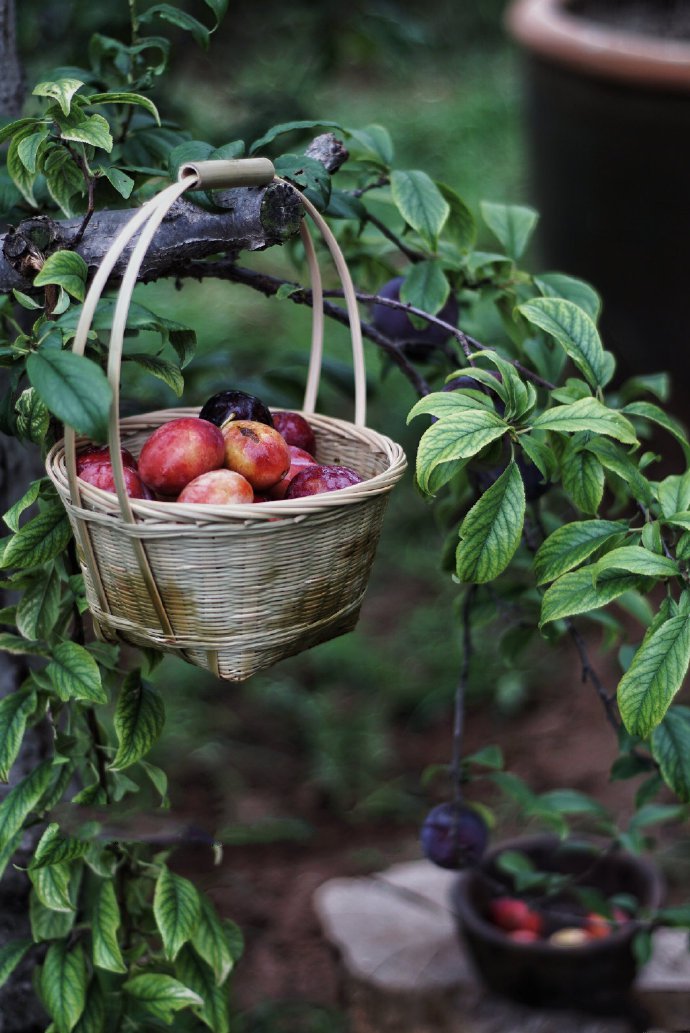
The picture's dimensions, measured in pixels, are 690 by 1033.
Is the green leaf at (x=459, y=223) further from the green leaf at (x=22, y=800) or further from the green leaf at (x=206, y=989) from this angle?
the green leaf at (x=206, y=989)

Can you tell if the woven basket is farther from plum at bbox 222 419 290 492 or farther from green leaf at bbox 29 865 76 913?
green leaf at bbox 29 865 76 913

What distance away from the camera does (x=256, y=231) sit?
3.62 feet

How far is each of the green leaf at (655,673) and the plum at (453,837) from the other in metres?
0.57

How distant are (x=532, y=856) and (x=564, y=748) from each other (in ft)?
2.03

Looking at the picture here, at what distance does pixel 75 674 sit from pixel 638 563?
0.54 meters

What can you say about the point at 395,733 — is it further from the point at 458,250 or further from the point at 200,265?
the point at 200,265

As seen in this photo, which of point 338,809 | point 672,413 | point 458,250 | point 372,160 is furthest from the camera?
point 672,413

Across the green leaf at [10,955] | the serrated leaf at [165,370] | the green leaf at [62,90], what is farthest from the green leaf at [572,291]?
the green leaf at [10,955]

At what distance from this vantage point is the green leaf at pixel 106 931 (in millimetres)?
1206

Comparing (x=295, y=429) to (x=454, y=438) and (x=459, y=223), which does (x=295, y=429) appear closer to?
(x=454, y=438)

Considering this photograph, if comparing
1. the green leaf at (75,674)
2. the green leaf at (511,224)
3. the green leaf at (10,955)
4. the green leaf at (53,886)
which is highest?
the green leaf at (511,224)

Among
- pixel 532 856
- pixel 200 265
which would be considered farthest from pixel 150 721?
pixel 532 856

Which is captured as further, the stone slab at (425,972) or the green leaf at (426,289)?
the stone slab at (425,972)

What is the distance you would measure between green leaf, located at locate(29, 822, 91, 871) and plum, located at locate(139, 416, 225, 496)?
1.24 ft
